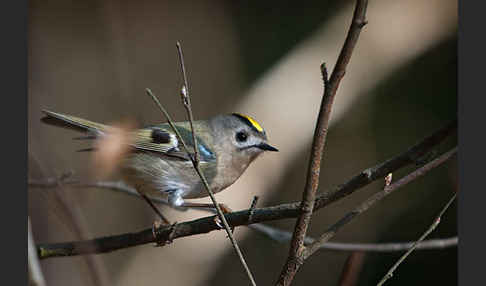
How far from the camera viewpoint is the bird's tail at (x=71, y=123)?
2.89ft

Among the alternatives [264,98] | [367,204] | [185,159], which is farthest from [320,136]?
[264,98]

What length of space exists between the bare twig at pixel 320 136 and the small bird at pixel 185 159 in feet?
1.62

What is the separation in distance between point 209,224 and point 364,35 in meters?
1.20

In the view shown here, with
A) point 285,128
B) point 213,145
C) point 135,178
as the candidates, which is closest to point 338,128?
point 285,128

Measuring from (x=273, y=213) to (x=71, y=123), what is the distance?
19.4 inches

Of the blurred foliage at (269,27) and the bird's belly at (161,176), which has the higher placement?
the blurred foliage at (269,27)

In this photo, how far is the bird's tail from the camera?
88 centimetres

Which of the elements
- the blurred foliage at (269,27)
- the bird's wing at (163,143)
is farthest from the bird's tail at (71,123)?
the blurred foliage at (269,27)

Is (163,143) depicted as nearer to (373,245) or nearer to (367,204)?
(373,245)

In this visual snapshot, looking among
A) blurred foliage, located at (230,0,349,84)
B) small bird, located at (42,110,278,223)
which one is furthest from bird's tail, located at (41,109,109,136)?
blurred foliage, located at (230,0,349,84)

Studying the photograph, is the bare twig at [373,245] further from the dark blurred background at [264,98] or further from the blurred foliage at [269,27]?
the blurred foliage at [269,27]

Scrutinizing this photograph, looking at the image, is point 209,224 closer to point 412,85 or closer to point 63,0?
point 412,85

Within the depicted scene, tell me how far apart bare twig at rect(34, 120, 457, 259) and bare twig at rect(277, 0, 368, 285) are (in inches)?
1.1

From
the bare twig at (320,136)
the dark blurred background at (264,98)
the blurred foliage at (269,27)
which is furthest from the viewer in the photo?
the blurred foliage at (269,27)
